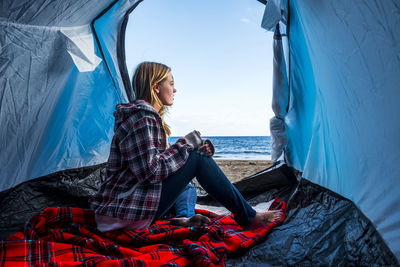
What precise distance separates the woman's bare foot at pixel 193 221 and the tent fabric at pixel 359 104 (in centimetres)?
51

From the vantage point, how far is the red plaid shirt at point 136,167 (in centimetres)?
90

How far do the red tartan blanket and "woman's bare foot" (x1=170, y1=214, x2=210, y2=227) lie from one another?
0.07 m

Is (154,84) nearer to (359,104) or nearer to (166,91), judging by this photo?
(166,91)

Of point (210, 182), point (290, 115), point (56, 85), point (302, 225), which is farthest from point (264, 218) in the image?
point (56, 85)

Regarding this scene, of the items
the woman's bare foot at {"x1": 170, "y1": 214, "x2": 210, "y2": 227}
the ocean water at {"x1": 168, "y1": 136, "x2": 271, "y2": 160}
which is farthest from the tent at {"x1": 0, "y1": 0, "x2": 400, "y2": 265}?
the ocean water at {"x1": 168, "y1": 136, "x2": 271, "y2": 160}

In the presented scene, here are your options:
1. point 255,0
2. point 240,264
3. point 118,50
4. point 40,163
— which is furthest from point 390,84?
point 118,50

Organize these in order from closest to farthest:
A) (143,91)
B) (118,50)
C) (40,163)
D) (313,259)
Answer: (313,259)
(143,91)
(40,163)
(118,50)

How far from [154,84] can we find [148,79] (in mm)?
35

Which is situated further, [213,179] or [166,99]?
[166,99]

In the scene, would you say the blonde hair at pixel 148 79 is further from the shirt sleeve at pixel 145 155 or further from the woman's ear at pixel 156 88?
the shirt sleeve at pixel 145 155

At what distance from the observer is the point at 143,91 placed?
3.72 ft

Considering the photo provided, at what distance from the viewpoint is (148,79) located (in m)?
1.13

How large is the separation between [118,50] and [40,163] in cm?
99

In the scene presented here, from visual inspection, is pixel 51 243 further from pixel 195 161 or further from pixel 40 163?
pixel 40 163
